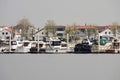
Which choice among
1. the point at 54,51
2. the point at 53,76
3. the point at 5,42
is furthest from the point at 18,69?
the point at 5,42

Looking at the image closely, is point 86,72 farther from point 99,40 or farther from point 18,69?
point 99,40

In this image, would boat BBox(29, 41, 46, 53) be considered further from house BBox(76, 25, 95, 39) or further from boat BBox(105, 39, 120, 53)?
boat BBox(105, 39, 120, 53)

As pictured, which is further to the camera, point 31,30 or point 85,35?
point 85,35

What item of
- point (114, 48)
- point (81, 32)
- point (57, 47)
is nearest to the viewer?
point (114, 48)

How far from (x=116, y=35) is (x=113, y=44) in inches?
16.4

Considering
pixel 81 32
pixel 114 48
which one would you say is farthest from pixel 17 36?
pixel 114 48

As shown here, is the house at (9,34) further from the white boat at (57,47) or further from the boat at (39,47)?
the white boat at (57,47)

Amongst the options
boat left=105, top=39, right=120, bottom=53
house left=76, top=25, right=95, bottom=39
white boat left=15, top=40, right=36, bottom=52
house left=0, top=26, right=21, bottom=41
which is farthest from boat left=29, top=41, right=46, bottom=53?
boat left=105, top=39, right=120, bottom=53

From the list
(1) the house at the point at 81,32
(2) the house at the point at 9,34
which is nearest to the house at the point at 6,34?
(2) the house at the point at 9,34

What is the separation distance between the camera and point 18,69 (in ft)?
14.5

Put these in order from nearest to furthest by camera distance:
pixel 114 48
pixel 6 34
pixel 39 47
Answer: pixel 114 48 → pixel 39 47 → pixel 6 34

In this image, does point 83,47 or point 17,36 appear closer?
point 83,47

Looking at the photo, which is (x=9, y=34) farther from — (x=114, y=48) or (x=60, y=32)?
(x=114, y=48)

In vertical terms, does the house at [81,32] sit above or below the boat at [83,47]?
above
